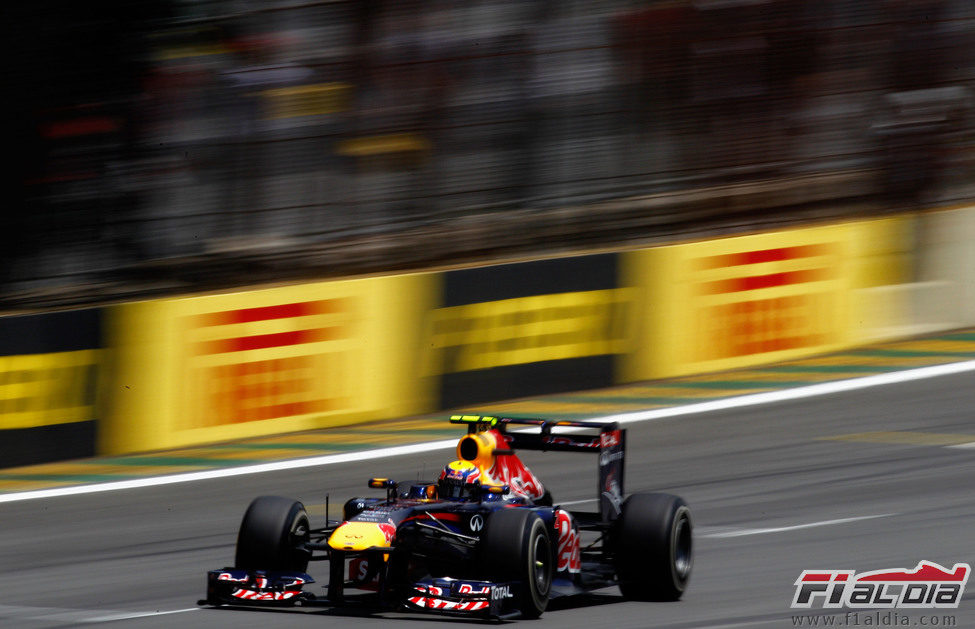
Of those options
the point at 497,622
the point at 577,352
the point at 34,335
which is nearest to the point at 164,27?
the point at 34,335

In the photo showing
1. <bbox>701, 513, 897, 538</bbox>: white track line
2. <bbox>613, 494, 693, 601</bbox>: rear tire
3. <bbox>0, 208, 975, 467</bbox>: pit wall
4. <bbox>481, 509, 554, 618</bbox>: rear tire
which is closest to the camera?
<bbox>481, 509, 554, 618</bbox>: rear tire

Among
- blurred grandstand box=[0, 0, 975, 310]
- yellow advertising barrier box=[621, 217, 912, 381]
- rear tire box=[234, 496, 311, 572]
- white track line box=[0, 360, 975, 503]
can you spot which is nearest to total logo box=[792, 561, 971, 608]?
rear tire box=[234, 496, 311, 572]

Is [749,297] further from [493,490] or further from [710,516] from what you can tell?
[493,490]

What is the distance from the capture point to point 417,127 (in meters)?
16.2

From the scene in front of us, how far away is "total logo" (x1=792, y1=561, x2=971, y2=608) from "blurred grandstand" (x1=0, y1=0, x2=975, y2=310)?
7685 millimetres

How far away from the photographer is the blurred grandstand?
47.9 ft

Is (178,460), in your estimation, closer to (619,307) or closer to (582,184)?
(619,307)

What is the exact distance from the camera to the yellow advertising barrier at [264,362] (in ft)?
44.0

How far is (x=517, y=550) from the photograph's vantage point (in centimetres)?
730

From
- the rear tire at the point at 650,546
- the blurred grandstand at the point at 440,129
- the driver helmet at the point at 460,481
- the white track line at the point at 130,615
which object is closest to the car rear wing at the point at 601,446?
the rear tire at the point at 650,546

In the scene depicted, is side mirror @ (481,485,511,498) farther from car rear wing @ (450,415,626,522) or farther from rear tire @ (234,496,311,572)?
rear tire @ (234,496,311,572)

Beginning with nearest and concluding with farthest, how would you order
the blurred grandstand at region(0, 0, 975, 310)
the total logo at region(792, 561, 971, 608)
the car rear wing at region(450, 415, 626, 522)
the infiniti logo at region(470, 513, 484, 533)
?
the infiniti logo at region(470, 513, 484, 533) → the total logo at region(792, 561, 971, 608) → the car rear wing at region(450, 415, 626, 522) → the blurred grandstand at region(0, 0, 975, 310)

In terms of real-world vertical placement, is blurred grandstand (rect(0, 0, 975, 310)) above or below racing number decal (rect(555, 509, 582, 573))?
above

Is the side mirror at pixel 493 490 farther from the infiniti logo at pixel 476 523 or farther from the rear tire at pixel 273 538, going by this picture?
the rear tire at pixel 273 538
